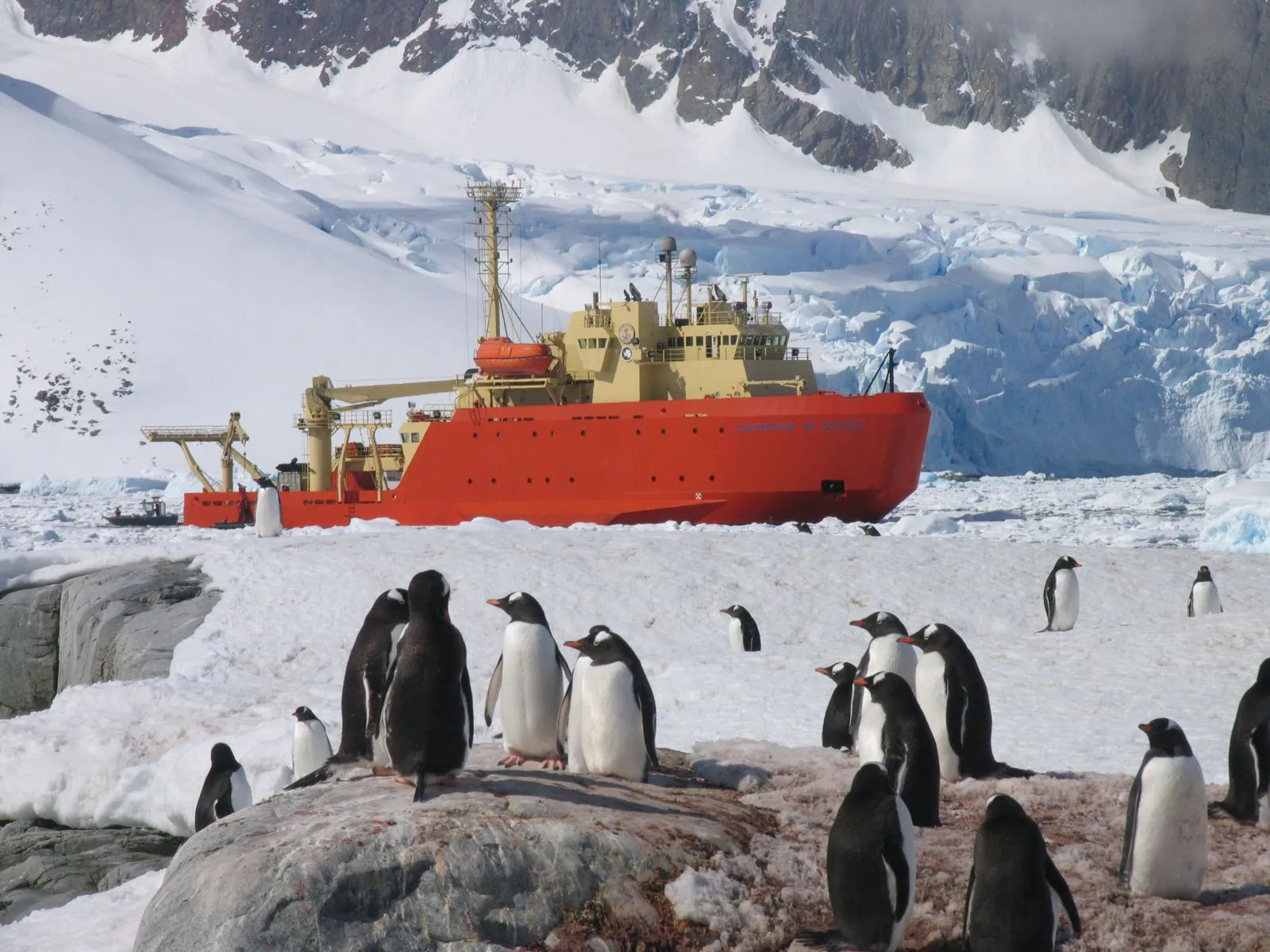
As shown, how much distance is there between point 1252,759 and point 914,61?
4719 inches

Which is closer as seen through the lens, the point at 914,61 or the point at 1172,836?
the point at 1172,836

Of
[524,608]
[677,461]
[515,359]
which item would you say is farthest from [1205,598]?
[515,359]

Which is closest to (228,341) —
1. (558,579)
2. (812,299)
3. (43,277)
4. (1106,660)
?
(43,277)

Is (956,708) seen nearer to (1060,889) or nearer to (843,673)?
(843,673)

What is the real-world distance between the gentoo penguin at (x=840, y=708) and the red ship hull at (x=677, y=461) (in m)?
15.7

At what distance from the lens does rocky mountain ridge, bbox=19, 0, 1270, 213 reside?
362 ft

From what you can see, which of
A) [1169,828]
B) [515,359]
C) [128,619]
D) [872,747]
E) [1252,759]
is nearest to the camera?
[1169,828]

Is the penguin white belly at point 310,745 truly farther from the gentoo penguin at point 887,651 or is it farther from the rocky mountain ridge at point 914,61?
the rocky mountain ridge at point 914,61

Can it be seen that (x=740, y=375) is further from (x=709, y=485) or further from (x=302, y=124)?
(x=302, y=124)

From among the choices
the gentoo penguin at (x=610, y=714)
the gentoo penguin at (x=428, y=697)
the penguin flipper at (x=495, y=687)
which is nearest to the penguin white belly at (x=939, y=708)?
the gentoo penguin at (x=610, y=714)

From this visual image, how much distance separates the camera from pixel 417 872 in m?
4.30

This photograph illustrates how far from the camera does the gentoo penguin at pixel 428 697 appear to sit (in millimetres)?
4793

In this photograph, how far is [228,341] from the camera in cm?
5766

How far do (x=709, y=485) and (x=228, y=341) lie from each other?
39.9 meters
